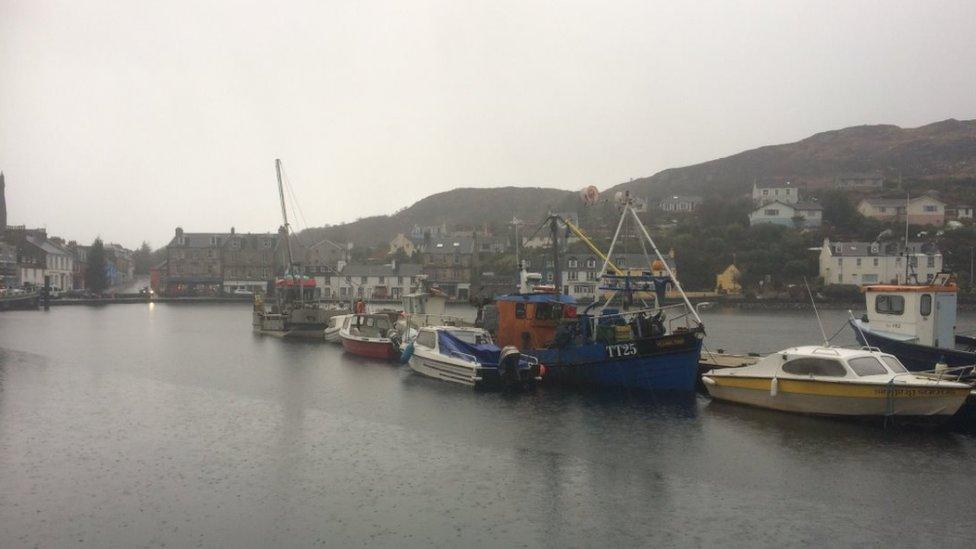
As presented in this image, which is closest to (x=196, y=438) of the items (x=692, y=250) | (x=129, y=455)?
(x=129, y=455)

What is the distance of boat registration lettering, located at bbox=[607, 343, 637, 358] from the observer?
2795cm

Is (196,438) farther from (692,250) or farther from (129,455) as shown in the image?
(692,250)

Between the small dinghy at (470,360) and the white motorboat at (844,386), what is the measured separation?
8647 millimetres

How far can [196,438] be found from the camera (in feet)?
74.1

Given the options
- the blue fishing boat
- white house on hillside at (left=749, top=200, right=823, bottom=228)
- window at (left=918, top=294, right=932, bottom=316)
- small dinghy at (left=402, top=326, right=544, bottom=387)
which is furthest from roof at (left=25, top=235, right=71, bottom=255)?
window at (left=918, top=294, right=932, bottom=316)

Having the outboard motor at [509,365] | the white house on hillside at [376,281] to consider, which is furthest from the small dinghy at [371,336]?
the white house on hillside at [376,281]

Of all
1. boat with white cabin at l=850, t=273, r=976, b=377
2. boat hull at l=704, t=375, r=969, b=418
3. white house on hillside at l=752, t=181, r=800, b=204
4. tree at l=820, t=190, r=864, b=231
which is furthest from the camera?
white house on hillside at l=752, t=181, r=800, b=204

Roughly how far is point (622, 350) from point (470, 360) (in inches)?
253

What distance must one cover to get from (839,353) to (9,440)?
25.3 meters

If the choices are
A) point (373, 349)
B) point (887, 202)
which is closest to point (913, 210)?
point (887, 202)

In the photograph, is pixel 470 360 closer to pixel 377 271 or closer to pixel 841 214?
pixel 377 271

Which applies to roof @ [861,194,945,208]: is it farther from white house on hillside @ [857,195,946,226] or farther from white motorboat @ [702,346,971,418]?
white motorboat @ [702,346,971,418]

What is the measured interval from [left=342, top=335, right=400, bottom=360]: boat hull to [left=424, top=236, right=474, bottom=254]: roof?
2940 inches

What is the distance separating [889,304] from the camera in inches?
1088
